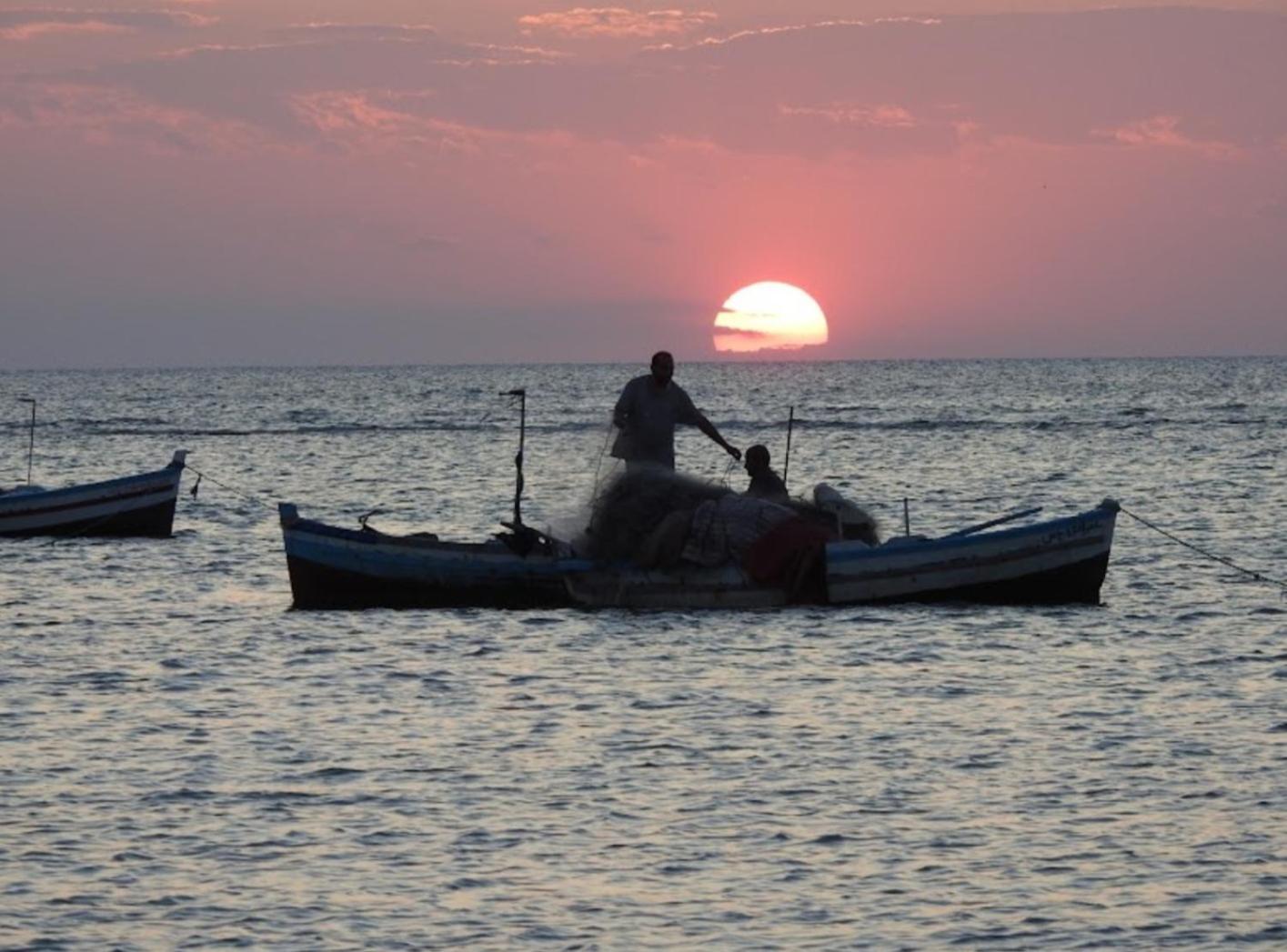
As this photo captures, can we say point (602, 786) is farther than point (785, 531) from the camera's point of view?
No

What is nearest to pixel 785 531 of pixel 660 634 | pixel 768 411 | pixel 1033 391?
pixel 660 634

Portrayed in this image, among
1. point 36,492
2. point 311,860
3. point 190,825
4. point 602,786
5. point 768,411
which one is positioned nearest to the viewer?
point 311,860

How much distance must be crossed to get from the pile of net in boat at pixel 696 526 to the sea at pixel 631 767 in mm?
565

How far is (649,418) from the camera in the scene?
2252 centimetres

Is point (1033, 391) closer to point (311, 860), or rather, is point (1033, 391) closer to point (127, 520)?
point (127, 520)

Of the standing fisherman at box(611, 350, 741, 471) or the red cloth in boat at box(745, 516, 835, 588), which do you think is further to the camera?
the red cloth in boat at box(745, 516, 835, 588)

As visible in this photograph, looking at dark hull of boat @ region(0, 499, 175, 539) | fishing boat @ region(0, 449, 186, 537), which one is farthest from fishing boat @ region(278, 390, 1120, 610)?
dark hull of boat @ region(0, 499, 175, 539)

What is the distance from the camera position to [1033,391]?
148 m

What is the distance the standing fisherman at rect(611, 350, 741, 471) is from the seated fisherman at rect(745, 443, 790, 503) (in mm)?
448

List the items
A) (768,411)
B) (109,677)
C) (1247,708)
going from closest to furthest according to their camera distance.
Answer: (1247,708)
(109,677)
(768,411)

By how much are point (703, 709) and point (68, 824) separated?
5936 mm

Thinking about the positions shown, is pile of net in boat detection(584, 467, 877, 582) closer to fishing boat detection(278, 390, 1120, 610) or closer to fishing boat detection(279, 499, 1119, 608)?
fishing boat detection(278, 390, 1120, 610)

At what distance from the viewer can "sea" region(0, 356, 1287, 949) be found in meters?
11.4

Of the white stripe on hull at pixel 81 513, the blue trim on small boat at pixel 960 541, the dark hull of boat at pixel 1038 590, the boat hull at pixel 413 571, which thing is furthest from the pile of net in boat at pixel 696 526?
the white stripe on hull at pixel 81 513
